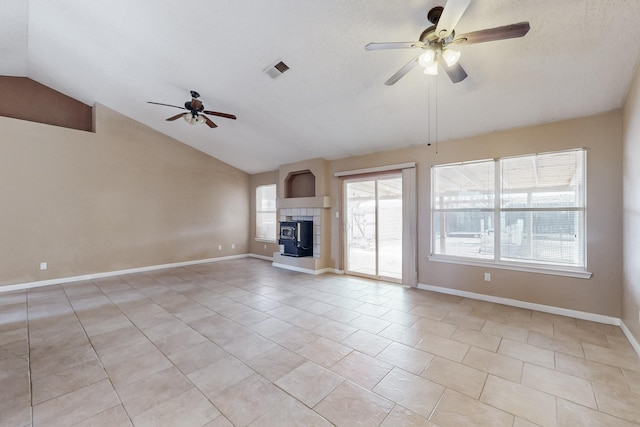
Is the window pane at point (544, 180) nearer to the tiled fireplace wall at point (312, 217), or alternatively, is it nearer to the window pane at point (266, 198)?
the tiled fireplace wall at point (312, 217)

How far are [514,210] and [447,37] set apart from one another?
109 inches

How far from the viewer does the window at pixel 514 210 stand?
344cm

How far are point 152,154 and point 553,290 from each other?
784cm

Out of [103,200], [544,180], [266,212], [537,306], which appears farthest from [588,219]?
[103,200]

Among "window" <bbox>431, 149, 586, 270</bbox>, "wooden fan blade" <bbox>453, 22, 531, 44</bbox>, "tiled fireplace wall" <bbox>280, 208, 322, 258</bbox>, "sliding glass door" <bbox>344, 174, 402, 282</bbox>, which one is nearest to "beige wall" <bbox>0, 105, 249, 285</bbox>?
"tiled fireplace wall" <bbox>280, 208, 322, 258</bbox>

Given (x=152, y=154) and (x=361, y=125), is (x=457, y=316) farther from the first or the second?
(x=152, y=154)

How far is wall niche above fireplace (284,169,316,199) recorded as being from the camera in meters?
6.66

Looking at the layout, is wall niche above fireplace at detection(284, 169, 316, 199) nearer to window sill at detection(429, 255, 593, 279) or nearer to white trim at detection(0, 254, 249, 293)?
white trim at detection(0, 254, 249, 293)

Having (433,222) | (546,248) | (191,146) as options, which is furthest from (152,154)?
(546,248)

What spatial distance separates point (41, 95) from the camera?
509 cm

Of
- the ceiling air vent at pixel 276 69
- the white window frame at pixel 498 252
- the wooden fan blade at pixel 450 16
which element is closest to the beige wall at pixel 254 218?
the ceiling air vent at pixel 276 69

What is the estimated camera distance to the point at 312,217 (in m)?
6.21

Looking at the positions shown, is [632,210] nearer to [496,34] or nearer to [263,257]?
[496,34]

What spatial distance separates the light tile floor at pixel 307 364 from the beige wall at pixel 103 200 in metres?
1.32
